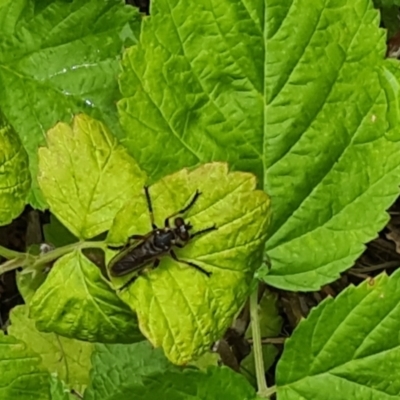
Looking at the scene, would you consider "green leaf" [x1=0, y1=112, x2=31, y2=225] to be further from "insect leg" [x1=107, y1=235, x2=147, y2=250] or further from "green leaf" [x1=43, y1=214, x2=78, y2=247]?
"green leaf" [x1=43, y1=214, x2=78, y2=247]

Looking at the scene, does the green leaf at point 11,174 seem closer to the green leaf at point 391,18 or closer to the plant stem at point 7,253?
the plant stem at point 7,253

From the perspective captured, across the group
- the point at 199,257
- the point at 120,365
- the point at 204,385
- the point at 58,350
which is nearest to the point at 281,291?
the point at 120,365

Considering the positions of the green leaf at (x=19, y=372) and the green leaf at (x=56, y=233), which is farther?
the green leaf at (x=56, y=233)

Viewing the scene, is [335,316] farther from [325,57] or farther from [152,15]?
[152,15]

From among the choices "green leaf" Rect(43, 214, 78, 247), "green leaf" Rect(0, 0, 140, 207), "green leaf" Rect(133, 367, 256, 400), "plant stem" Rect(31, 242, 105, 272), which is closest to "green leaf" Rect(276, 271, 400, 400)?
"green leaf" Rect(133, 367, 256, 400)

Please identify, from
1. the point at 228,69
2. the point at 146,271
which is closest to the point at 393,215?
the point at 228,69

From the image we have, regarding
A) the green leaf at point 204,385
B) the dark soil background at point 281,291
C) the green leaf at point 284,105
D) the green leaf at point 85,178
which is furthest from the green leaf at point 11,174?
the dark soil background at point 281,291
